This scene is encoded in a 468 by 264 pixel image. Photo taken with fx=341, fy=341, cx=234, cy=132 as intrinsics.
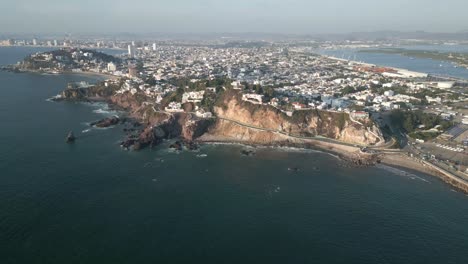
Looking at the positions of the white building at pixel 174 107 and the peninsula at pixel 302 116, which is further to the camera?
the white building at pixel 174 107

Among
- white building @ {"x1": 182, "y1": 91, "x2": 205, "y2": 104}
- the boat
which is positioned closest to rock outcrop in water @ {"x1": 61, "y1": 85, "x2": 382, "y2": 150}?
white building @ {"x1": 182, "y1": 91, "x2": 205, "y2": 104}

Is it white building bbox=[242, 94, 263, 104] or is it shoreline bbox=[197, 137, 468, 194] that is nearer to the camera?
shoreline bbox=[197, 137, 468, 194]

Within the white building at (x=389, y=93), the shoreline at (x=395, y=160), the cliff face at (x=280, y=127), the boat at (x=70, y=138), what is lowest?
the shoreline at (x=395, y=160)

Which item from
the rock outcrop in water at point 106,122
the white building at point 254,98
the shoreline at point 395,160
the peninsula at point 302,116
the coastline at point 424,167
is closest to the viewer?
the coastline at point 424,167

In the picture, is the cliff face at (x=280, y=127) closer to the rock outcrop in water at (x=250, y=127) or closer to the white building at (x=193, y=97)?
the rock outcrop in water at (x=250, y=127)

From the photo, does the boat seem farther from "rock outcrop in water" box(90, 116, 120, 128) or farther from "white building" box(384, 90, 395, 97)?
"white building" box(384, 90, 395, 97)

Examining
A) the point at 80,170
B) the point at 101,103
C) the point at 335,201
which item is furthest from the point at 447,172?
the point at 101,103

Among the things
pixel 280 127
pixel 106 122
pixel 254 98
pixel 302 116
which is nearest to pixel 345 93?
pixel 302 116

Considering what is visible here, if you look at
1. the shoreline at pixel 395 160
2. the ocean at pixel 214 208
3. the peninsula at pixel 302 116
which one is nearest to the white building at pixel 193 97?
the peninsula at pixel 302 116
